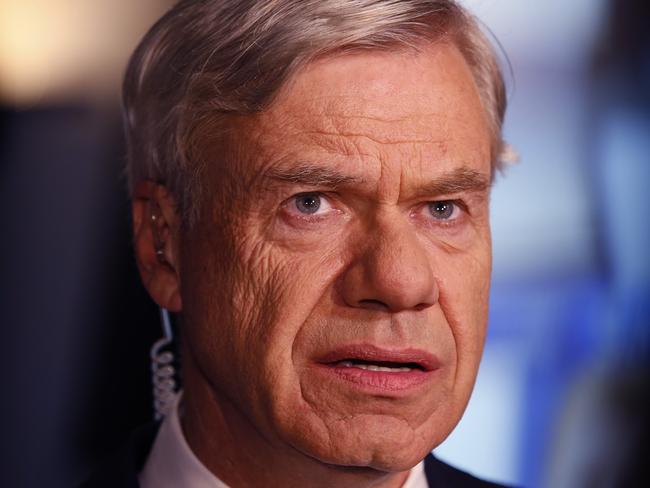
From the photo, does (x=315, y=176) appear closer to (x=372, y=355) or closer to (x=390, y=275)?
(x=390, y=275)

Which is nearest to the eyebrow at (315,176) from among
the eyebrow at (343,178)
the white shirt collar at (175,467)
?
the eyebrow at (343,178)

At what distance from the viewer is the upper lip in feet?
5.73

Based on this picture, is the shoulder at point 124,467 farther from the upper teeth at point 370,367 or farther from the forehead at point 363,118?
the forehead at point 363,118

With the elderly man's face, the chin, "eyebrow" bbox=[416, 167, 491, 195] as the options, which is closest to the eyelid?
the elderly man's face

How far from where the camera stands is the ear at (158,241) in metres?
2.07

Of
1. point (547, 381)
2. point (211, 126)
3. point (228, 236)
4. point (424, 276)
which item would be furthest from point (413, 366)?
point (547, 381)

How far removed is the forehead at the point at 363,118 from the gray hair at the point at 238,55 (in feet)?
0.10

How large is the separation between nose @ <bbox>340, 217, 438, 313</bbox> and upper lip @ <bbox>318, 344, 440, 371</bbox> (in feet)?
0.23

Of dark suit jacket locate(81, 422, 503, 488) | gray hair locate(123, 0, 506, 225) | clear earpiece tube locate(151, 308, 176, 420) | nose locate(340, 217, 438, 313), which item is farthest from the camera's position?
clear earpiece tube locate(151, 308, 176, 420)

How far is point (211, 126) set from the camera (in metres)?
1.94

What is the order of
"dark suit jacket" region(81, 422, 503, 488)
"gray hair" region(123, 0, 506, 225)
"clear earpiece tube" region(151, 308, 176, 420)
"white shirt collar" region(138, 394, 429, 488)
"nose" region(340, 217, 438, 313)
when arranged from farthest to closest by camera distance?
"clear earpiece tube" region(151, 308, 176, 420)
"dark suit jacket" region(81, 422, 503, 488)
"white shirt collar" region(138, 394, 429, 488)
"gray hair" region(123, 0, 506, 225)
"nose" region(340, 217, 438, 313)

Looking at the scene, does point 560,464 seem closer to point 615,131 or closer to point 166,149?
point 615,131

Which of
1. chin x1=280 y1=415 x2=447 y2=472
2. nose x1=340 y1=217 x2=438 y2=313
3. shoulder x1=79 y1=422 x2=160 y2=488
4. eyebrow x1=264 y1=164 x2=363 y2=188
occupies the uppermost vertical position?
eyebrow x1=264 y1=164 x2=363 y2=188

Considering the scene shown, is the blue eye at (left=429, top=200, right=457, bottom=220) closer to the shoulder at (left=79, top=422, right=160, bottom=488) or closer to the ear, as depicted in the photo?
the ear
